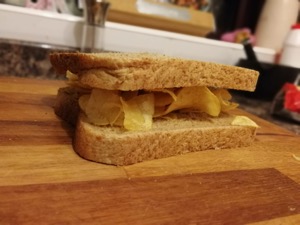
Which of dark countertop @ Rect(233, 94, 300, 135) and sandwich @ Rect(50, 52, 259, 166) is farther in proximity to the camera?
dark countertop @ Rect(233, 94, 300, 135)

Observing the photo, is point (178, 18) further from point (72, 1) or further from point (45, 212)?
point (45, 212)

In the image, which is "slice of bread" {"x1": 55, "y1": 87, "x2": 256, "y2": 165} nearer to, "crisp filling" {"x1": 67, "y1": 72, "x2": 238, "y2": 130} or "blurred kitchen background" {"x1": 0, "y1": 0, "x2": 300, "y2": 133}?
"crisp filling" {"x1": 67, "y1": 72, "x2": 238, "y2": 130}

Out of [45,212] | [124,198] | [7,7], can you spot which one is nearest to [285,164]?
[124,198]

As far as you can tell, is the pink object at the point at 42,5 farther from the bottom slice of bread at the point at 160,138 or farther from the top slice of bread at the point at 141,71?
the bottom slice of bread at the point at 160,138

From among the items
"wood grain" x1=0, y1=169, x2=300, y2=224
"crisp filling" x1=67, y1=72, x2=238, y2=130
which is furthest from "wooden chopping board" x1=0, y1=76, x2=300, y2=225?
"crisp filling" x1=67, y1=72, x2=238, y2=130

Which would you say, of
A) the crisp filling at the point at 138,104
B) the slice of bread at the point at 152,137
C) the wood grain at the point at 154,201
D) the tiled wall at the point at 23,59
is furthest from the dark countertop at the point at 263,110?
the tiled wall at the point at 23,59

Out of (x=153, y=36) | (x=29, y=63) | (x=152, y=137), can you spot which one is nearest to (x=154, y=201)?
(x=152, y=137)

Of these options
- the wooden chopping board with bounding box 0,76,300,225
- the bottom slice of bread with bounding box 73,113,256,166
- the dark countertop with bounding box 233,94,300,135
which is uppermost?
the bottom slice of bread with bounding box 73,113,256,166
